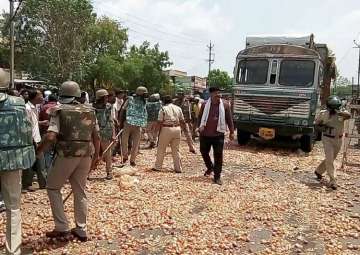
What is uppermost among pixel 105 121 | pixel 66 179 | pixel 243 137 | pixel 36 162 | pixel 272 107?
pixel 272 107

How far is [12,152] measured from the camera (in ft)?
14.3

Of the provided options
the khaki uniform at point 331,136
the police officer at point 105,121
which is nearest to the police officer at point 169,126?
the police officer at point 105,121

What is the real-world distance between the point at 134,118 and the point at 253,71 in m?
5.46

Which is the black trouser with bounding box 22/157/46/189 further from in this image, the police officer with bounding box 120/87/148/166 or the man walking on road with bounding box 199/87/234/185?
the man walking on road with bounding box 199/87/234/185

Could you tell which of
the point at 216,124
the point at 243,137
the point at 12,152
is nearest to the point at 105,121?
the point at 216,124

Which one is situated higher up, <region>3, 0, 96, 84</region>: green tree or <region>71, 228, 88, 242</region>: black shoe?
<region>3, 0, 96, 84</region>: green tree

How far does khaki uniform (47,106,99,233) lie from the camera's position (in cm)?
516

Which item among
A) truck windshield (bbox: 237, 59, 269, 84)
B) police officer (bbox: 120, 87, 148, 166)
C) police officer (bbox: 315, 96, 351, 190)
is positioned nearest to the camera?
police officer (bbox: 315, 96, 351, 190)

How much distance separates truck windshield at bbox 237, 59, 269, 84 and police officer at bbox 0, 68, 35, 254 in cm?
1062

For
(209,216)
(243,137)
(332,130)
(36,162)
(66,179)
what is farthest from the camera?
(243,137)

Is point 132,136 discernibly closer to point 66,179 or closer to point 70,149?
point 66,179

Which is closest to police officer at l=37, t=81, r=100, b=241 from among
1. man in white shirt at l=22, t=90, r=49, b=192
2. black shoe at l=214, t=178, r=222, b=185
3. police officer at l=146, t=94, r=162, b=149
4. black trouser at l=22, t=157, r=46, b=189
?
man in white shirt at l=22, t=90, r=49, b=192

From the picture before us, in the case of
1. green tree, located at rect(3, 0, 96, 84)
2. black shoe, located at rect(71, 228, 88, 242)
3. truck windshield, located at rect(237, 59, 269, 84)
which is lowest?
black shoe, located at rect(71, 228, 88, 242)

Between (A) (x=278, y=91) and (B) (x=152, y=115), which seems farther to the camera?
(B) (x=152, y=115)
